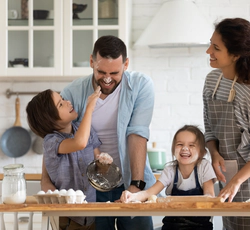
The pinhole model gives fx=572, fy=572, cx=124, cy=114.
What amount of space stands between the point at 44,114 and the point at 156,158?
174 cm

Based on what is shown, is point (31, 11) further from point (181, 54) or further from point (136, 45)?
point (181, 54)

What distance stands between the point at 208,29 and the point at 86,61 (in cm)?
94

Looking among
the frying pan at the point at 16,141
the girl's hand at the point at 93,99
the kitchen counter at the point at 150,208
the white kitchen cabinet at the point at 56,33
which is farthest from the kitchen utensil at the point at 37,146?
the kitchen counter at the point at 150,208

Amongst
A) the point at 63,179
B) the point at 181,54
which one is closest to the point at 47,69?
the point at 181,54

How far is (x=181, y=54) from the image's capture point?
4.57m

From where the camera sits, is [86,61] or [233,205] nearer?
[233,205]

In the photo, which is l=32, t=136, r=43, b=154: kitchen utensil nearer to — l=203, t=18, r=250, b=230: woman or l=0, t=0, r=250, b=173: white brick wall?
l=0, t=0, r=250, b=173: white brick wall

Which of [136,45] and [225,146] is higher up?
[136,45]

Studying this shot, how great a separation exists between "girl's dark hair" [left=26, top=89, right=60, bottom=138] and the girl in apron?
532 mm

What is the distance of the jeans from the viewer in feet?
8.55

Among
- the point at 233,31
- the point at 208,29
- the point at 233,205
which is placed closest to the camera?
the point at 233,205

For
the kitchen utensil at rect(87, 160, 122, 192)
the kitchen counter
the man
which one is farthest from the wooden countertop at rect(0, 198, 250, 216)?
the man

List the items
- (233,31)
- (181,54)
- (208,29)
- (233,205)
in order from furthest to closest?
(181,54) < (208,29) < (233,31) < (233,205)

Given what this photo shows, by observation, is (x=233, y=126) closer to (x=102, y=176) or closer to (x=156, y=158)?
(x=102, y=176)
